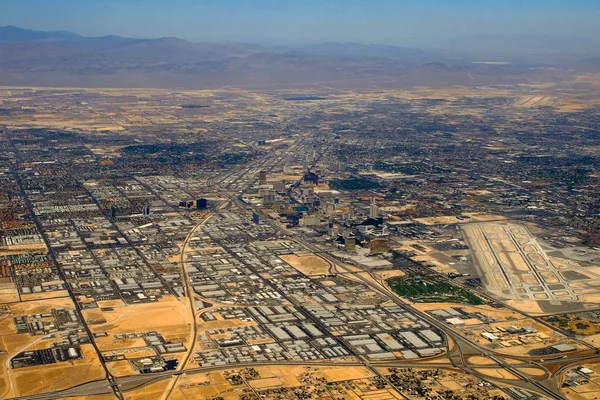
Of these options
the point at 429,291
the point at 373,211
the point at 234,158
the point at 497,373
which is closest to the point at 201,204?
the point at 373,211

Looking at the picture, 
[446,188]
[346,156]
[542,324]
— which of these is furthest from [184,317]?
[346,156]

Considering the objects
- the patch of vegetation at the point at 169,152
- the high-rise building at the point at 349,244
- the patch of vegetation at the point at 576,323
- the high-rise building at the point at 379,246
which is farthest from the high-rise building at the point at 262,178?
the patch of vegetation at the point at 576,323

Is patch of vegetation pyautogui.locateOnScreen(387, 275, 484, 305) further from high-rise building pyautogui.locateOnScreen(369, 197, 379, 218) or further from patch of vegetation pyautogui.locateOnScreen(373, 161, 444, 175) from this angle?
patch of vegetation pyautogui.locateOnScreen(373, 161, 444, 175)

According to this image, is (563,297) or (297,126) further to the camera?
(297,126)

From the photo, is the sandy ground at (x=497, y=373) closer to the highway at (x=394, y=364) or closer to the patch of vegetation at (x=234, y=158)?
the highway at (x=394, y=364)

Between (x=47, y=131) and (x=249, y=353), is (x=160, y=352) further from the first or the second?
(x=47, y=131)

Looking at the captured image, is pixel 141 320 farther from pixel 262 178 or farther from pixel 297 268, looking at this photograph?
pixel 262 178
